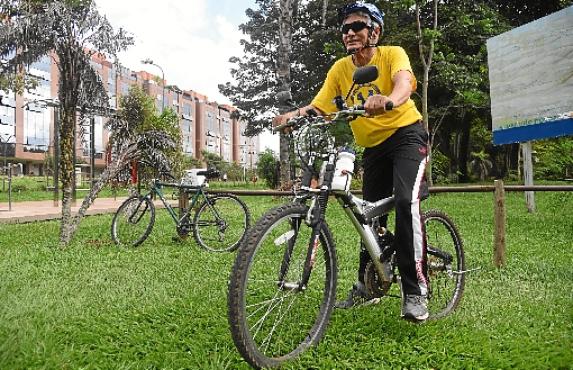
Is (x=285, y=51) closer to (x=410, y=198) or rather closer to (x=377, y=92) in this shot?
(x=377, y=92)

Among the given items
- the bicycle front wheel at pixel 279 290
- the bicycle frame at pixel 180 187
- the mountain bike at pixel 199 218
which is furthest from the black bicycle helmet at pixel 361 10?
the bicycle frame at pixel 180 187

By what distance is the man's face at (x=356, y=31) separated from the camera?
9.91 ft

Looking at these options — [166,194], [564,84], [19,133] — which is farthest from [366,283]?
[19,133]

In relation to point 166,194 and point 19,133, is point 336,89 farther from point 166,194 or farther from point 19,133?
point 19,133

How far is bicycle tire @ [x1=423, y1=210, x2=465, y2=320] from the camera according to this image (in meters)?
3.70

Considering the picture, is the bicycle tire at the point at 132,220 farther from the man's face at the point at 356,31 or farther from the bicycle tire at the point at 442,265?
the man's face at the point at 356,31

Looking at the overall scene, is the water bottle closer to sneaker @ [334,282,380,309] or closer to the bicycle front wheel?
the bicycle front wheel

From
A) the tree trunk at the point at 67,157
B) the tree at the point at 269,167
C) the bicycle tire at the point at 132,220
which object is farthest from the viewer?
the tree at the point at 269,167

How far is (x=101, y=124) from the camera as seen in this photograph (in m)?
58.8

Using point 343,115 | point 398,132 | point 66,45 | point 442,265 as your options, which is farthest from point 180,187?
point 343,115

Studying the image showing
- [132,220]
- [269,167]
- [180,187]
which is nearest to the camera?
[180,187]

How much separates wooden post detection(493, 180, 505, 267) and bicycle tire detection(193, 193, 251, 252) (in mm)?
3338

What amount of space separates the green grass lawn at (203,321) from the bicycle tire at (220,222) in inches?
38.0

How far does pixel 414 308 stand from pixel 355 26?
1.74 m
